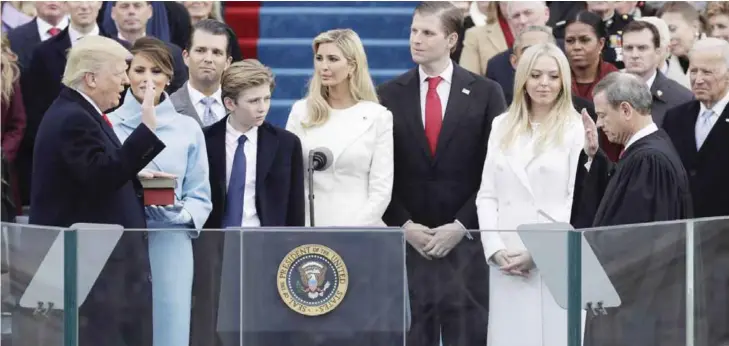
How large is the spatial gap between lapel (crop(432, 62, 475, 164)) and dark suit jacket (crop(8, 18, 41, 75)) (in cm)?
355

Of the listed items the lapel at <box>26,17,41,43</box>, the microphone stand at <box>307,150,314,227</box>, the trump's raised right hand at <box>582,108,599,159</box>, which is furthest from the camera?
the lapel at <box>26,17,41,43</box>

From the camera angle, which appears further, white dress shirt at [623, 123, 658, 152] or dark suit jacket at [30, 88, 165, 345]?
white dress shirt at [623, 123, 658, 152]

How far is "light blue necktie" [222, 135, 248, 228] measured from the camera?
25.8 ft

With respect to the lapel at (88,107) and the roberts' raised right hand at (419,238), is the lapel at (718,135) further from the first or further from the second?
the lapel at (88,107)

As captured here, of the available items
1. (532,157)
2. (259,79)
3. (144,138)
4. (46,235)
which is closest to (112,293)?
(46,235)

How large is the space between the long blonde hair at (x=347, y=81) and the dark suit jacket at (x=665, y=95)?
2086mm

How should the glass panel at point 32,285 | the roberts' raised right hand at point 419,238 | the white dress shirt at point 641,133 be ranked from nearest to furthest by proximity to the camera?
the roberts' raised right hand at point 419,238
the glass panel at point 32,285
the white dress shirt at point 641,133

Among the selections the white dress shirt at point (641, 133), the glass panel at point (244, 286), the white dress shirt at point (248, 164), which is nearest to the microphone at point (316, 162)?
the white dress shirt at point (248, 164)

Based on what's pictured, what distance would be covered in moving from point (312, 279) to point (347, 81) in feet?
6.16

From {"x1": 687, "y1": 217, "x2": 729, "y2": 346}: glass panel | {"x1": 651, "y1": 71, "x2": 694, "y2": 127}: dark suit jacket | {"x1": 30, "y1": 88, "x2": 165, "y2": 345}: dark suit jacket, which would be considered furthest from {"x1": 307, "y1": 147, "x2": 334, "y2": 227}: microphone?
{"x1": 651, "y1": 71, "x2": 694, "y2": 127}: dark suit jacket

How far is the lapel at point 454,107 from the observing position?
27.7 ft

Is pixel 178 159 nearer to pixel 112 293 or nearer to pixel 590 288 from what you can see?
pixel 112 293

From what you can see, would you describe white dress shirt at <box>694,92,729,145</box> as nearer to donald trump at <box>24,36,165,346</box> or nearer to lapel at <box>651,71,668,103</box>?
lapel at <box>651,71,668,103</box>

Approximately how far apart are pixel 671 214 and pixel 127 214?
2.41 metres
